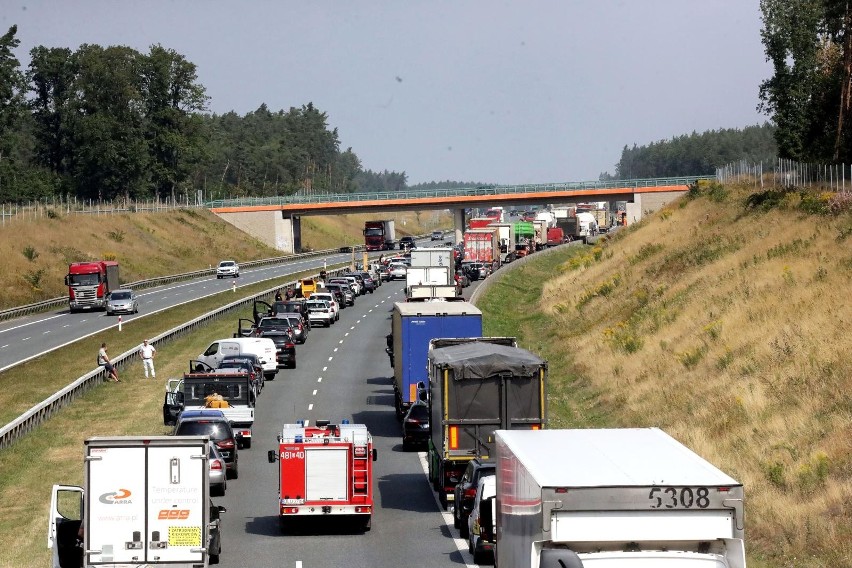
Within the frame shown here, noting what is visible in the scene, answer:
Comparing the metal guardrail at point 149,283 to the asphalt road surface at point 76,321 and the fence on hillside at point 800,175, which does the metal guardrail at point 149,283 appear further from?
the fence on hillside at point 800,175

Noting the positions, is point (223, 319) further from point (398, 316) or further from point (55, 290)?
point (398, 316)

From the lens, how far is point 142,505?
787 inches

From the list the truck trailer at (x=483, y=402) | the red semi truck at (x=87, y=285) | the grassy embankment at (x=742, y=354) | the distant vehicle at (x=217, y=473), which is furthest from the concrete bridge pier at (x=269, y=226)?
the truck trailer at (x=483, y=402)

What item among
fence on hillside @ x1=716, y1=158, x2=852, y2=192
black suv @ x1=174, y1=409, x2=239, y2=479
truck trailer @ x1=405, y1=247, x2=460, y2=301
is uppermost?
fence on hillside @ x1=716, y1=158, x2=852, y2=192

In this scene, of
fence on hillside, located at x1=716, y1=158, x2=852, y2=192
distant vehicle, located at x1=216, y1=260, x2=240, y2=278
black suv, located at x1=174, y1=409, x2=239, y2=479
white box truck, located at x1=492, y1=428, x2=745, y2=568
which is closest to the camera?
Answer: white box truck, located at x1=492, y1=428, x2=745, y2=568

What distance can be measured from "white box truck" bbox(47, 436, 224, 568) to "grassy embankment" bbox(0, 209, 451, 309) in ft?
240

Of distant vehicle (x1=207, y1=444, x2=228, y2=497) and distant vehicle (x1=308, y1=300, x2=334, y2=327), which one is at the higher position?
distant vehicle (x1=207, y1=444, x2=228, y2=497)

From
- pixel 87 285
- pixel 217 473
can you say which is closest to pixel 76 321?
pixel 87 285

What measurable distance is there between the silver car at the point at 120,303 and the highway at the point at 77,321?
2.03 ft

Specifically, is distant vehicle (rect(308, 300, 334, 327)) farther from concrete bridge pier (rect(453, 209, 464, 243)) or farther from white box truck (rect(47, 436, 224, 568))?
concrete bridge pier (rect(453, 209, 464, 243))

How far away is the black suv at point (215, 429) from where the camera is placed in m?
31.4

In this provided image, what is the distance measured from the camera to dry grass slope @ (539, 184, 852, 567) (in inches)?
973

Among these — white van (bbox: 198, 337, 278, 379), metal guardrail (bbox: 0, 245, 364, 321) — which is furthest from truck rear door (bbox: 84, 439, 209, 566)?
metal guardrail (bbox: 0, 245, 364, 321)

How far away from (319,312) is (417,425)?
1505 inches
